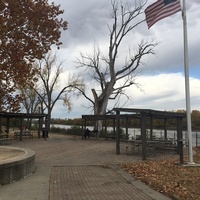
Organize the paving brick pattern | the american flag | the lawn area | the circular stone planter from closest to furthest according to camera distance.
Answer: the paving brick pattern
the lawn area
the circular stone planter
the american flag

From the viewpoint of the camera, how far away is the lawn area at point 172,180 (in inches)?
282

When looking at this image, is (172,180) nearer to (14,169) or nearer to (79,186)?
(79,186)

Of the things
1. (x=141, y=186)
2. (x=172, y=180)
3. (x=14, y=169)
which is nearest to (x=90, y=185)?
(x=141, y=186)

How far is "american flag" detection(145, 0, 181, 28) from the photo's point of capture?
12.6m

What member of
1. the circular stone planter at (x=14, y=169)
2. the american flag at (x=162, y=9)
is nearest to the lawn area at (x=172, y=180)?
the circular stone planter at (x=14, y=169)

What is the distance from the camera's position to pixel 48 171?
10.5 metres

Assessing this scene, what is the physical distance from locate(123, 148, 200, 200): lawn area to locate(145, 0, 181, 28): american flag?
6056 millimetres

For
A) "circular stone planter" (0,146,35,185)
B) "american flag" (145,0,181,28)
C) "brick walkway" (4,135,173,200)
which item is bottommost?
"brick walkway" (4,135,173,200)

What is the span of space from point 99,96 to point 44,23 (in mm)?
28367

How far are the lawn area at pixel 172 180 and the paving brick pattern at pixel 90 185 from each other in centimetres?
61

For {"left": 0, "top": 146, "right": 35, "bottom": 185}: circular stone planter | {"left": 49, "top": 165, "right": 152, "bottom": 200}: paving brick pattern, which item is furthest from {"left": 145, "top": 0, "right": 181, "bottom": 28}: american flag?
{"left": 0, "top": 146, "right": 35, "bottom": 185}: circular stone planter

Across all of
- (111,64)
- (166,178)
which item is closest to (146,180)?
(166,178)

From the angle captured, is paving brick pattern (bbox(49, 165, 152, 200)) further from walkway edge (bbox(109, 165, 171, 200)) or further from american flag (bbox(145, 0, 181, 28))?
american flag (bbox(145, 0, 181, 28))

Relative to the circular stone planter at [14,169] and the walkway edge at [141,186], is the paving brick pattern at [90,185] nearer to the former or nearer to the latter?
the walkway edge at [141,186]
